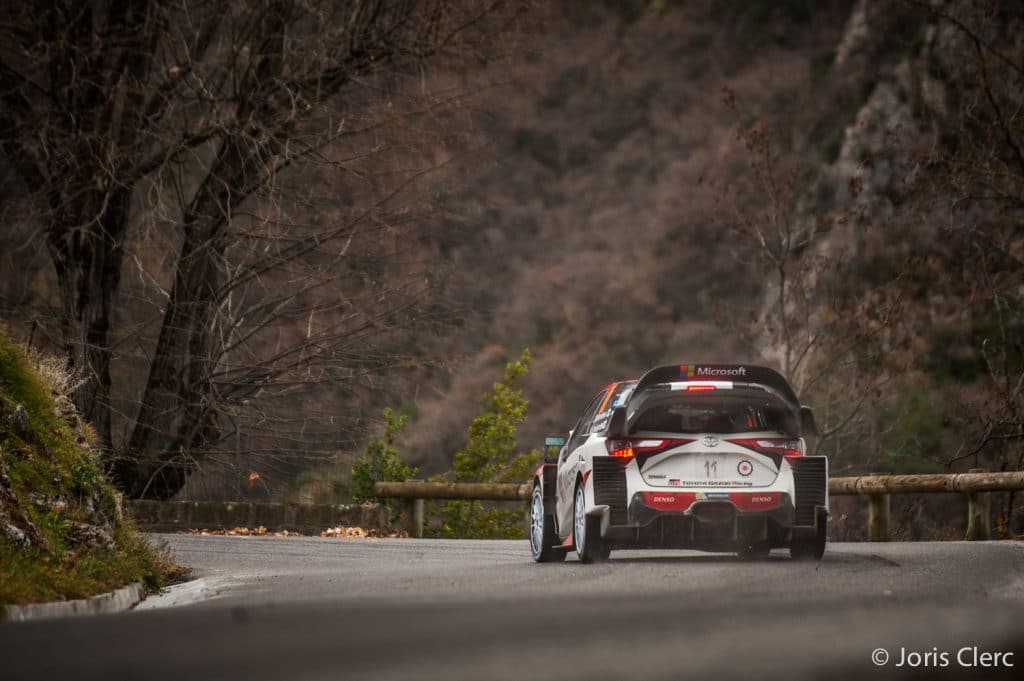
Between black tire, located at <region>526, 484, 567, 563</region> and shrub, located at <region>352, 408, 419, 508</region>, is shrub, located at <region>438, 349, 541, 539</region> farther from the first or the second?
black tire, located at <region>526, 484, 567, 563</region>

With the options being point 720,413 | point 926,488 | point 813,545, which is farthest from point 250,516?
point 813,545

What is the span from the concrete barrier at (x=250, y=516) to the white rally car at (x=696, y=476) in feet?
32.8

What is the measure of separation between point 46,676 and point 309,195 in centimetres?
1980

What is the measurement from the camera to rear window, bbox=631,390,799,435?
525 inches

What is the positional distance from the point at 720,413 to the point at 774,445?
108 centimetres

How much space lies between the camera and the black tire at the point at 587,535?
526 inches

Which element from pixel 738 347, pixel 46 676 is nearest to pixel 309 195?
pixel 46 676

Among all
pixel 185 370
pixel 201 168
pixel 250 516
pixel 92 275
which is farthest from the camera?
pixel 201 168

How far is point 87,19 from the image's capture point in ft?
85.4

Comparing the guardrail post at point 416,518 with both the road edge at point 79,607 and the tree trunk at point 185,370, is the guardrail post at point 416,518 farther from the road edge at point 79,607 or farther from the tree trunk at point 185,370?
the road edge at point 79,607

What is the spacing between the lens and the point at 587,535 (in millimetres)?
13391

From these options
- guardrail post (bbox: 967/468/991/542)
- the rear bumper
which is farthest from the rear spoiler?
guardrail post (bbox: 967/468/991/542)

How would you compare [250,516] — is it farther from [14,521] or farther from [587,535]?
[14,521]

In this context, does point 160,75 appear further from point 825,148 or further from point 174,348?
point 825,148
